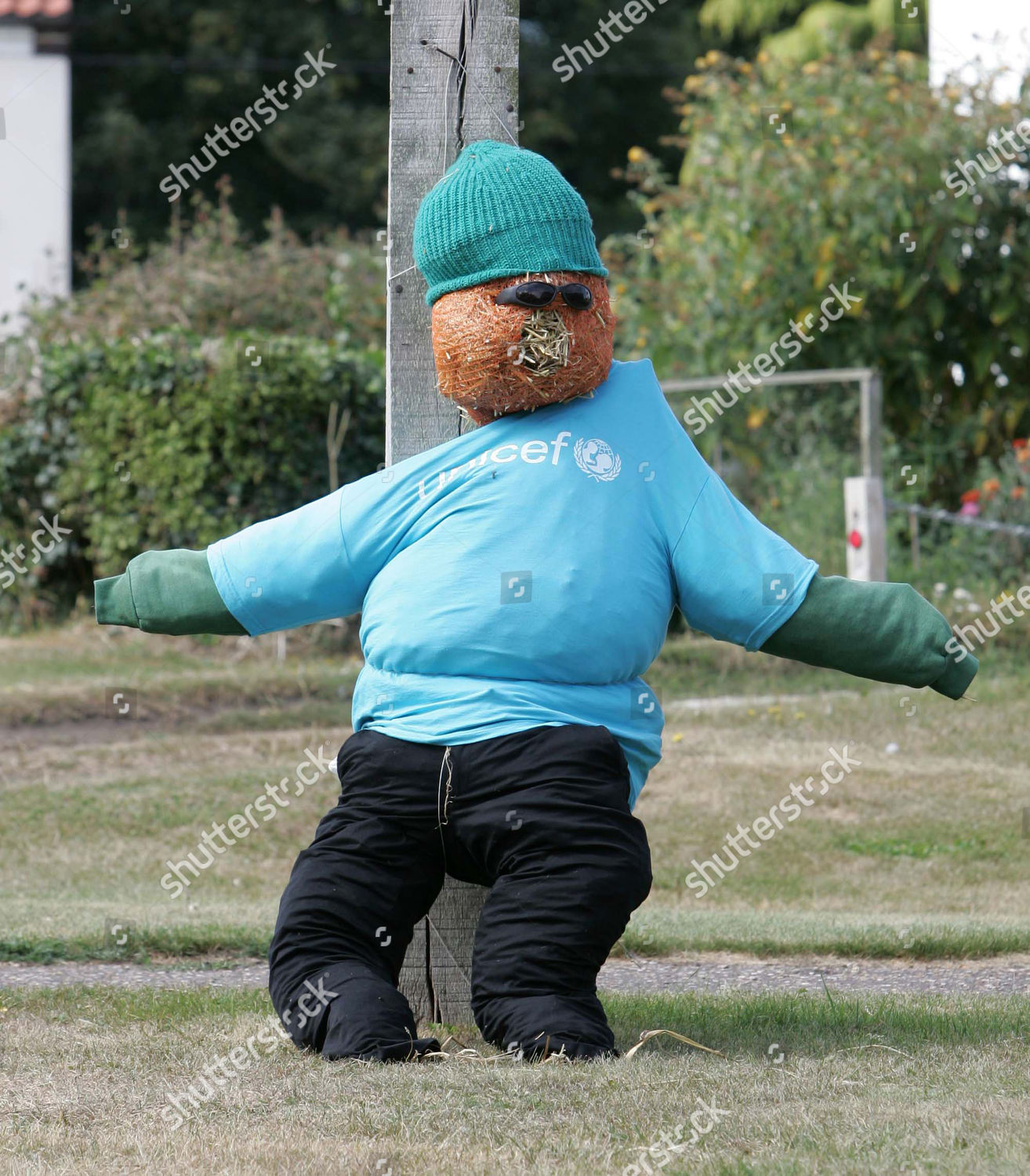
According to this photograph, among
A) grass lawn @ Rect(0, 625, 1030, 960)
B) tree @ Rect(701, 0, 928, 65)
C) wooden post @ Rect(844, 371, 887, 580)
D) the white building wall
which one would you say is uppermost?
tree @ Rect(701, 0, 928, 65)

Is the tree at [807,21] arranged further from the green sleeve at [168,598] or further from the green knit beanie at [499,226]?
the green sleeve at [168,598]

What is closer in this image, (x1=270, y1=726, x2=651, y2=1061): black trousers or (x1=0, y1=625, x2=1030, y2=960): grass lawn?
(x1=270, y1=726, x2=651, y2=1061): black trousers

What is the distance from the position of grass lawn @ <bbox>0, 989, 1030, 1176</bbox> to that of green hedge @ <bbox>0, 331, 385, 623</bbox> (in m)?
6.78

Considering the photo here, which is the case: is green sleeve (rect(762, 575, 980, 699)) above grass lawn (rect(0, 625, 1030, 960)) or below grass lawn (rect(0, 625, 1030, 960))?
above

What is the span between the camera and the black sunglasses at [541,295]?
3223 millimetres

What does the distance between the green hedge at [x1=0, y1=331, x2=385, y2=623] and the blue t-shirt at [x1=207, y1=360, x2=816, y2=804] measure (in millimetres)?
6658

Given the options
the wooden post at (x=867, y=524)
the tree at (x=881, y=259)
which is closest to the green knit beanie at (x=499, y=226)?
the wooden post at (x=867, y=524)

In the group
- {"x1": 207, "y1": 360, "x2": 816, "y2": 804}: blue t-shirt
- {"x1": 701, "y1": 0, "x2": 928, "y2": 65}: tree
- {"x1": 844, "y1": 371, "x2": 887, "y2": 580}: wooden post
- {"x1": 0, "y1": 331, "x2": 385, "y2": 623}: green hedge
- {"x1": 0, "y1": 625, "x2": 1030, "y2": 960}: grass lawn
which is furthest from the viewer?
{"x1": 701, "y1": 0, "x2": 928, "y2": 65}: tree

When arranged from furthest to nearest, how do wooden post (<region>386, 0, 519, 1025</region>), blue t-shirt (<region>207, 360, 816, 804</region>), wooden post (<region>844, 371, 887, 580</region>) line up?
wooden post (<region>844, 371, 887, 580</region>) → wooden post (<region>386, 0, 519, 1025</region>) → blue t-shirt (<region>207, 360, 816, 804</region>)

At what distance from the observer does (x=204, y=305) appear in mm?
12000

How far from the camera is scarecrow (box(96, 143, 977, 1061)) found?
9.91ft

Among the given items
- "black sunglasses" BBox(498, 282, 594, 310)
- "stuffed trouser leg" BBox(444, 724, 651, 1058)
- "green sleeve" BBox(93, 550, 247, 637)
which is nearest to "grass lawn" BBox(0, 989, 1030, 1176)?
"stuffed trouser leg" BBox(444, 724, 651, 1058)

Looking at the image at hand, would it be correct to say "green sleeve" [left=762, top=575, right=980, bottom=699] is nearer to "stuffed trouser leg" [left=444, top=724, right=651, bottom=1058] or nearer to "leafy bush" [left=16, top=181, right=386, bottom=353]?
"stuffed trouser leg" [left=444, top=724, right=651, bottom=1058]

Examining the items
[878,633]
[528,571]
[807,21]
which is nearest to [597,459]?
[528,571]
